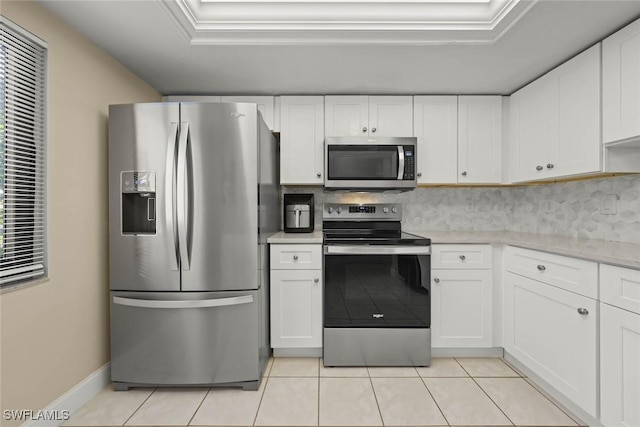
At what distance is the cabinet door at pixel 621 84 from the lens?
170cm

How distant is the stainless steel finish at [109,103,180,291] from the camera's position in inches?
77.6

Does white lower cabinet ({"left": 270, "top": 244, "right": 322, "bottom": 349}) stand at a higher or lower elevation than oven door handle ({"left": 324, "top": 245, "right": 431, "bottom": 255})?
lower

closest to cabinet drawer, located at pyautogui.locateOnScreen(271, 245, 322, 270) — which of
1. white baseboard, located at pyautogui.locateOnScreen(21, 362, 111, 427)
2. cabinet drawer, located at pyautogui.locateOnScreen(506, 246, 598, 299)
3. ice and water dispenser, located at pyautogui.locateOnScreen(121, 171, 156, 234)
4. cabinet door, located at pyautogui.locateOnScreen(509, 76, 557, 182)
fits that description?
ice and water dispenser, located at pyautogui.locateOnScreen(121, 171, 156, 234)

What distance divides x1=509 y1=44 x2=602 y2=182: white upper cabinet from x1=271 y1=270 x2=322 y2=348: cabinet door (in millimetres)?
1783

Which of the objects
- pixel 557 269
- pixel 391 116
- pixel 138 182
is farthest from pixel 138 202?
pixel 557 269

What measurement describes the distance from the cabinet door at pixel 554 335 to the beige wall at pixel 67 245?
8.75 feet

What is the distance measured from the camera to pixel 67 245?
1.76 meters

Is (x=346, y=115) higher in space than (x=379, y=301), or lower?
higher

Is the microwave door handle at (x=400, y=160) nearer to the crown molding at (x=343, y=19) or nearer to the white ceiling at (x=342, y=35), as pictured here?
the white ceiling at (x=342, y=35)

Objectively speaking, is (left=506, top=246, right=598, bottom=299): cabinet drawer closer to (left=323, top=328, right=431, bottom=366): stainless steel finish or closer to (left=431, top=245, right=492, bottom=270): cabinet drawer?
(left=431, top=245, right=492, bottom=270): cabinet drawer

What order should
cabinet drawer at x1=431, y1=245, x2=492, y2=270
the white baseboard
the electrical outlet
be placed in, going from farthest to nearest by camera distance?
cabinet drawer at x1=431, y1=245, x2=492, y2=270
the electrical outlet
the white baseboard

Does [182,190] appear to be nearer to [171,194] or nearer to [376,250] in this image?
[171,194]

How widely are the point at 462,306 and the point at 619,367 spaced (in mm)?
1000

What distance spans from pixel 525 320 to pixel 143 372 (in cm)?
243
